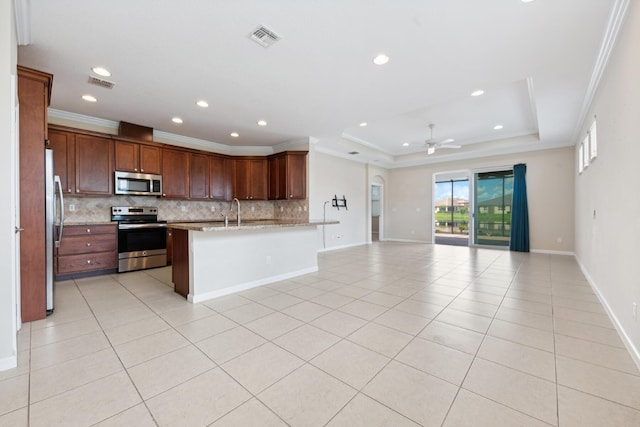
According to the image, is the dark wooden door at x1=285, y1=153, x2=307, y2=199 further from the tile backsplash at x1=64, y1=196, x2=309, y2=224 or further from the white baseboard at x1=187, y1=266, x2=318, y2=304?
A: the white baseboard at x1=187, y1=266, x2=318, y2=304

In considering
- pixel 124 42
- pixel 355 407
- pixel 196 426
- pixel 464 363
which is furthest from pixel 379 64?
pixel 196 426

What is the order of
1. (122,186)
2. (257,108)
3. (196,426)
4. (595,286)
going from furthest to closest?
(122,186), (257,108), (595,286), (196,426)

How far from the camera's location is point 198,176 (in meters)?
5.78

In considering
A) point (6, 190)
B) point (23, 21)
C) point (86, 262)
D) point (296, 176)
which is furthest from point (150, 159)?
point (6, 190)

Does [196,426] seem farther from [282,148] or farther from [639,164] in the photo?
[282,148]

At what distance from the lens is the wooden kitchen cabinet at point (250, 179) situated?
6426 mm

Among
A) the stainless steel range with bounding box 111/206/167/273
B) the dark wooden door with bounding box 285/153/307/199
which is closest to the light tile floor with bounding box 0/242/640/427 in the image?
the stainless steel range with bounding box 111/206/167/273

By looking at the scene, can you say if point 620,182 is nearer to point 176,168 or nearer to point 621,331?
point 621,331

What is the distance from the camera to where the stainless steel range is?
15.1 feet

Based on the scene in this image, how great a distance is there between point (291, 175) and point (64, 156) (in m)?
3.87

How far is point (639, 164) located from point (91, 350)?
434 cm

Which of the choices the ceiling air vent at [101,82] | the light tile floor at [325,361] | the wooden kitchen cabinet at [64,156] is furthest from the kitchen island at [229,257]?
the wooden kitchen cabinet at [64,156]

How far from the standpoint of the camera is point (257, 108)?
4285 millimetres

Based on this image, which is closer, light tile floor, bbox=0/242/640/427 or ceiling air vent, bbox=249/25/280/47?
light tile floor, bbox=0/242/640/427
